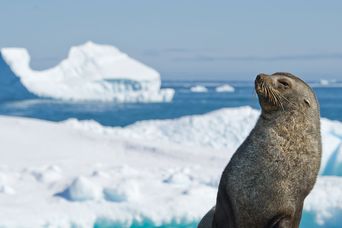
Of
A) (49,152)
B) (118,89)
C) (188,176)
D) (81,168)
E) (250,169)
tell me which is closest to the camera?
(250,169)

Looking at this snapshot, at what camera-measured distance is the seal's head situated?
3597 mm

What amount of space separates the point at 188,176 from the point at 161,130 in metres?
8.36

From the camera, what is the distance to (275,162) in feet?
11.7

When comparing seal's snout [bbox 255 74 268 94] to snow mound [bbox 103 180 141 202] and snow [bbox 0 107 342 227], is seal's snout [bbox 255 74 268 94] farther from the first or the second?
snow mound [bbox 103 180 141 202]

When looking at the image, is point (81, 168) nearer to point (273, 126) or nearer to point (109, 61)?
point (273, 126)

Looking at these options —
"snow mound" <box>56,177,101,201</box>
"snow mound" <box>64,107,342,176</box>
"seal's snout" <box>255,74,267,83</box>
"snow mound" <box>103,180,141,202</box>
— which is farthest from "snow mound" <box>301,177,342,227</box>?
"snow mound" <box>64,107,342,176</box>

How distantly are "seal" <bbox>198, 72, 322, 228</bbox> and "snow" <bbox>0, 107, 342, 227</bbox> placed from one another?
13.6ft

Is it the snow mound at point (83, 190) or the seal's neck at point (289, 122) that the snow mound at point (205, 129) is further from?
the seal's neck at point (289, 122)

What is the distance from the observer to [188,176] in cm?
951

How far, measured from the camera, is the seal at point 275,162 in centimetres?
352

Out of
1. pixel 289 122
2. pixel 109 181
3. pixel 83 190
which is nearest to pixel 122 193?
pixel 83 190

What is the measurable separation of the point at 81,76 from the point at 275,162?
41.8 m

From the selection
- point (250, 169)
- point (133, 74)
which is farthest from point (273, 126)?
point (133, 74)

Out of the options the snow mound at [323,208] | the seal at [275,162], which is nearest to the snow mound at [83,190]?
the snow mound at [323,208]
